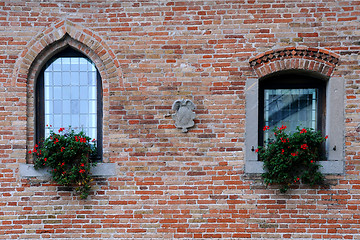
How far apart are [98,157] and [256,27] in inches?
135

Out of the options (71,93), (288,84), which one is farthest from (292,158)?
(71,93)

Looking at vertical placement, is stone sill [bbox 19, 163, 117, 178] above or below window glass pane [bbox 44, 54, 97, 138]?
below

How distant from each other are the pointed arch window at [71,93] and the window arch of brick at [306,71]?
2.57 m

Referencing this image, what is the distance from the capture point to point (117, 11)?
4172 mm

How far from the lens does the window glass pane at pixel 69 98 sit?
4387 mm

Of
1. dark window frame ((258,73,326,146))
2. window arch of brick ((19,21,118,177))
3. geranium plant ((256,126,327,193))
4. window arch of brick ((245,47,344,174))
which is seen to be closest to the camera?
geranium plant ((256,126,327,193))

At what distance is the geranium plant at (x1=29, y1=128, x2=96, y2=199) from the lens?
3.93 metres

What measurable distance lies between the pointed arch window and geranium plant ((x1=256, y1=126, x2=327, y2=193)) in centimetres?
289

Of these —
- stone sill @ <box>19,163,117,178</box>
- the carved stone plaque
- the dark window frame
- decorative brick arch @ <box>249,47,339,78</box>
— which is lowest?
stone sill @ <box>19,163,117,178</box>

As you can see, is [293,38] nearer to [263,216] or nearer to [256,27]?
[256,27]

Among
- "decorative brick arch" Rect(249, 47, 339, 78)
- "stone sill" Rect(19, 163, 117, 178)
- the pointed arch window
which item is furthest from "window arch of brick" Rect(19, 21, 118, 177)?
"decorative brick arch" Rect(249, 47, 339, 78)

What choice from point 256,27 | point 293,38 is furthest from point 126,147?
point 293,38

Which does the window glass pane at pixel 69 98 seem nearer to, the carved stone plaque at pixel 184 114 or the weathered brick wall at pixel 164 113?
the weathered brick wall at pixel 164 113

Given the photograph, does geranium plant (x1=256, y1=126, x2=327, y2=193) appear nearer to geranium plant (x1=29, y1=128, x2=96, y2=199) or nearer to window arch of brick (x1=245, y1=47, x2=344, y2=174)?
window arch of brick (x1=245, y1=47, x2=344, y2=174)
